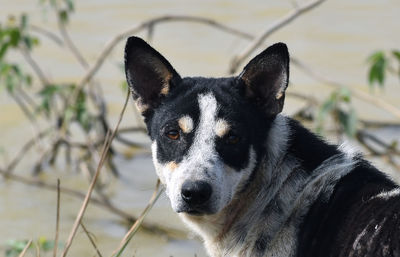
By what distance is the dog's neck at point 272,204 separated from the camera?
188 inches

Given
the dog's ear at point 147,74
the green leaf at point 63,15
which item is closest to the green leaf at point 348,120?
the green leaf at point 63,15

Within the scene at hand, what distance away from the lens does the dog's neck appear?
4.77 m

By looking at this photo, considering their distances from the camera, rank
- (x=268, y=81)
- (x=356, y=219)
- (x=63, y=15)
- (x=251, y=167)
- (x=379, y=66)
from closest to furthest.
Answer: (x=356, y=219), (x=251, y=167), (x=268, y=81), (x=379, y=66), (x=63, y=15)

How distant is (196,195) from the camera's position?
462 cm

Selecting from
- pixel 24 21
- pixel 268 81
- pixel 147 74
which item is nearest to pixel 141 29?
pixel 24 21

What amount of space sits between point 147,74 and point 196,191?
0.75m

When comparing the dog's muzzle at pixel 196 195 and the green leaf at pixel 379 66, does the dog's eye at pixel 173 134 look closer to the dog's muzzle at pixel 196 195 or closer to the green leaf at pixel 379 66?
the dog's muzzle at pixel 196 195

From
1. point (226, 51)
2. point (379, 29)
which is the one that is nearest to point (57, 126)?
point (226, 51)

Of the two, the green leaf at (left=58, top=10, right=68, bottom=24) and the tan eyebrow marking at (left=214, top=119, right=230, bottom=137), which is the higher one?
→ the tan eyebrow marking at (left=214, top=119, right=230, bottom=137)

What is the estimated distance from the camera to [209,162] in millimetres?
4691

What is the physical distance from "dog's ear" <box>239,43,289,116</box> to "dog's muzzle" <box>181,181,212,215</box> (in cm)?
58

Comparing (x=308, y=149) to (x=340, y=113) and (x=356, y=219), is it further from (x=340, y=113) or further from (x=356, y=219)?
(x=340, y=113)

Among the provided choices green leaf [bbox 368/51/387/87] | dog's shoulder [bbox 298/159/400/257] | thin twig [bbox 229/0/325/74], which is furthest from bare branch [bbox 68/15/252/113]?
dog's shoulder [bbox 298/159/400/257]

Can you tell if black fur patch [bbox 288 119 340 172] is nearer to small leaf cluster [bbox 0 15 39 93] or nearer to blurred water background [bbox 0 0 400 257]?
blurred water background [bbox 0 0 400 257]
